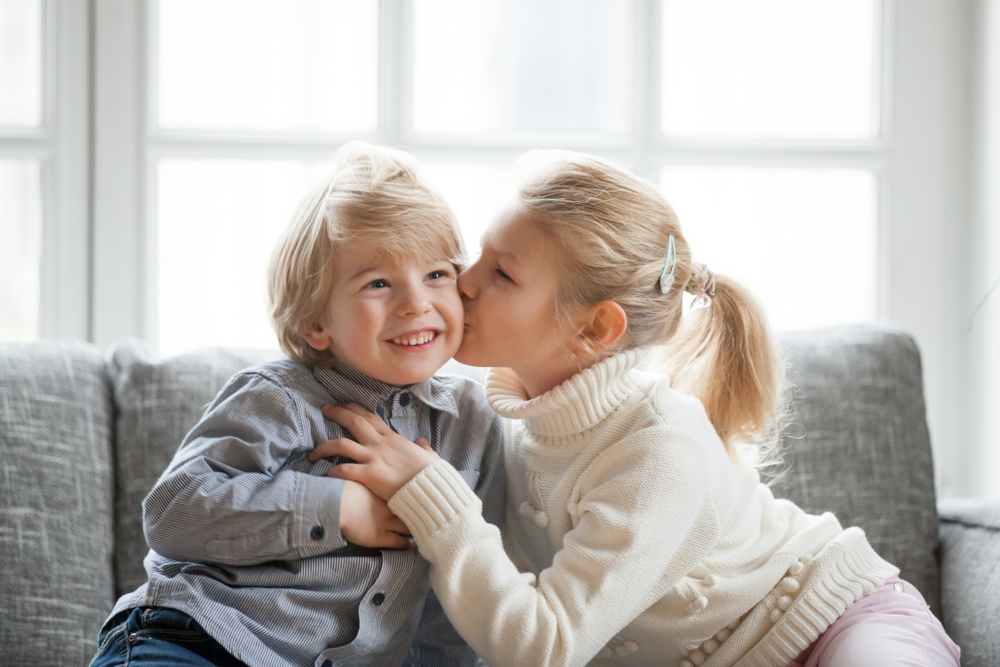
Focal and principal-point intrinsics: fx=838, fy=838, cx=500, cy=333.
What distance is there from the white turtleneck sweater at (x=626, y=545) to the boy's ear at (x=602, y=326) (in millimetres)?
33

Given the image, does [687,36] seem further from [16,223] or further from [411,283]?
[16,223]

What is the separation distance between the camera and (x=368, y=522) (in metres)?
1.09

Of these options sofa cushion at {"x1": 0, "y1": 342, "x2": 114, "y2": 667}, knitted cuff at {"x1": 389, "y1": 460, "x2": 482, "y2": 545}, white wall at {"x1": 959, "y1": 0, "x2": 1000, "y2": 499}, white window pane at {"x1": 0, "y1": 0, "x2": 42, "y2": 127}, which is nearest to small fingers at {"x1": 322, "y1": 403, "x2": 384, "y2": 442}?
knitted cuff at {"x1": 389, "y1": 460, "x2": 482, "y2": 545}

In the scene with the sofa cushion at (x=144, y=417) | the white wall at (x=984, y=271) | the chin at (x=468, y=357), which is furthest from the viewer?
the white wall at (x=984, y=271)

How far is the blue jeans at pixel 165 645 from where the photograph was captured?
3.28ft

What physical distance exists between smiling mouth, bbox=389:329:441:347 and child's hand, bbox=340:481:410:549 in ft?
0.64

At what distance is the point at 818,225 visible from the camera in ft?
6.60

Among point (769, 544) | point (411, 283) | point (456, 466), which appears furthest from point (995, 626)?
point (411, 283)

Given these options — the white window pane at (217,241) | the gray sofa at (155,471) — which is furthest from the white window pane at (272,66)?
the gray sofa at (155,471)

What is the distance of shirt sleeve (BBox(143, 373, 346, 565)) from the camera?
1.03m

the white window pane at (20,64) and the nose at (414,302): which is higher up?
the white window pane at (20,64)

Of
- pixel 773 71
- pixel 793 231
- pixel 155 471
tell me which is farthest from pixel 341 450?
pixel 773 71

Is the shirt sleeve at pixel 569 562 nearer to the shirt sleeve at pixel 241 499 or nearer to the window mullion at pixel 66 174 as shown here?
the shirt sleeve at pixel 241 499

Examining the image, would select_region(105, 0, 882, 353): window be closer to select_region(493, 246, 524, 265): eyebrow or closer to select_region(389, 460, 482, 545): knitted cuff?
select_region(493, 246, 524, 265): eyebrow
